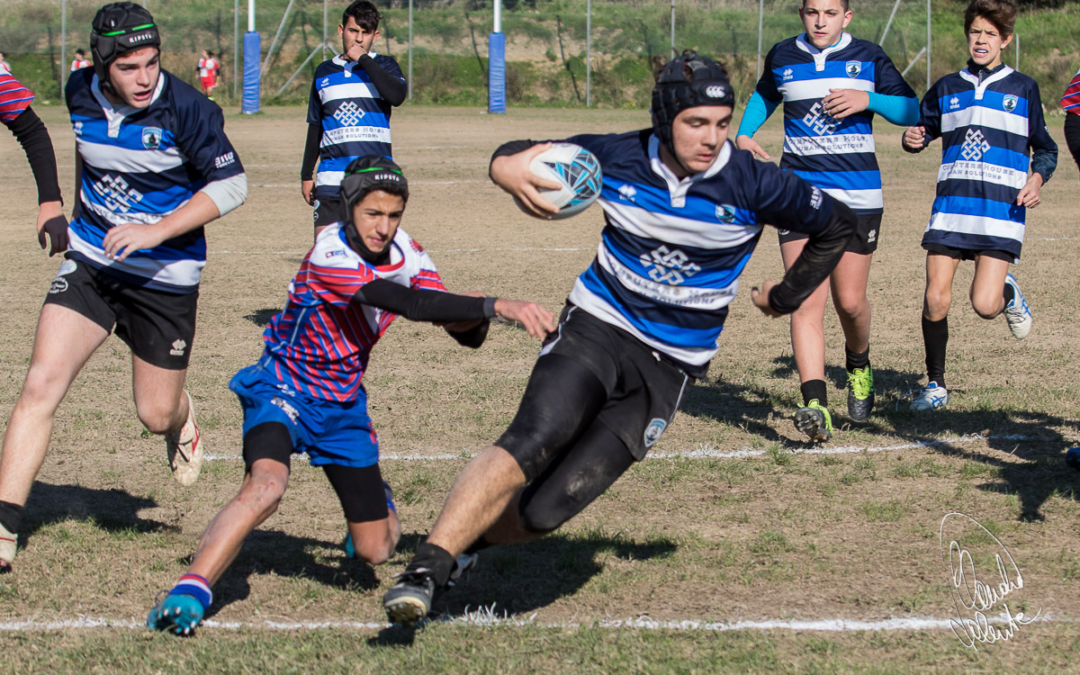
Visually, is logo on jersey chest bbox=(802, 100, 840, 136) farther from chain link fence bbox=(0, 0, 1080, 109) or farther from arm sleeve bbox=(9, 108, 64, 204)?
chain link fence bbox=(0, 0, 1080, 109)

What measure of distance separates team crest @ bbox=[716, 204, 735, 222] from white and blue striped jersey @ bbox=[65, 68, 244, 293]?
2137mm

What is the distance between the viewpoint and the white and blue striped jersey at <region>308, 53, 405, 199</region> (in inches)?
329

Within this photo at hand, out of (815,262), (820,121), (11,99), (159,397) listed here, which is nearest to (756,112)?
(820,121)

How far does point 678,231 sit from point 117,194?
2.51 metres

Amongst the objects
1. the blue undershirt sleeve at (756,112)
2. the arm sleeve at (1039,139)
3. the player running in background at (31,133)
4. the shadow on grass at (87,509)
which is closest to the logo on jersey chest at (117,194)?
the player running in background at (31,133)

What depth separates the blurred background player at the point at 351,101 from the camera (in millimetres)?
→ 8328

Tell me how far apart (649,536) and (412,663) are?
5.31 ft

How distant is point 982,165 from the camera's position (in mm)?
6879

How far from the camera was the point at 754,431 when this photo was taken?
6.74 metres

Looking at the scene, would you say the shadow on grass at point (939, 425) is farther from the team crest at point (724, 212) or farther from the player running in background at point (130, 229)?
the player running in background at point (130, 229)

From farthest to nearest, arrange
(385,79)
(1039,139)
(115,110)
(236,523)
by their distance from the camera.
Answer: (385,79) → (1039,139) → (115,110) → (236,523)

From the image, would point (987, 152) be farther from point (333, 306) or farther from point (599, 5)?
point (599, 5)

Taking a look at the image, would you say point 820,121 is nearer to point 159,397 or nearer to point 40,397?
point 159,397

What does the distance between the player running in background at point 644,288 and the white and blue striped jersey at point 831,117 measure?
2.36 meters
